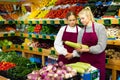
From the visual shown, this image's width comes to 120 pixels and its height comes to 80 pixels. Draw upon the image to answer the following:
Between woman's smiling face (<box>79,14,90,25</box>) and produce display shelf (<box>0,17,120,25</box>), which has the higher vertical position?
woman's smiling face (<box>79,14,90,25</box>)

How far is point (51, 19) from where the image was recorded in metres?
6.20

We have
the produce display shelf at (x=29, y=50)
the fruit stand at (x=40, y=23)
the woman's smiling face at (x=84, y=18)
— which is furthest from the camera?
the produce display shelf at (x=29, y=50)

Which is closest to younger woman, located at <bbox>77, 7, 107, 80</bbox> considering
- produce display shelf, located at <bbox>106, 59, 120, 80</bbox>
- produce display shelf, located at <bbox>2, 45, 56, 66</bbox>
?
produce display shelf, located at <bbox>106, 59, 120, 80</bbox>

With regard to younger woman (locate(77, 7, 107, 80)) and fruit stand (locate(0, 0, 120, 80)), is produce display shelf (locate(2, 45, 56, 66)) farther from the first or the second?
younger woman (locate(77, 7, 107, 80))

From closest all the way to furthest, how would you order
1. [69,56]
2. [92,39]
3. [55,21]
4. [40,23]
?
[92,39] → [69,56] → [55,21] → [40,23]

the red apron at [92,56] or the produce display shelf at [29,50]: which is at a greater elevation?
the red apron at [92,56]

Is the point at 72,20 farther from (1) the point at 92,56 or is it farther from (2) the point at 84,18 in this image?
(1) the point at 92,56

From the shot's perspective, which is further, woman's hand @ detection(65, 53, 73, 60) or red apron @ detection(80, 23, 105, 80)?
woman's hand @ detection(65, 53, 73, 60)

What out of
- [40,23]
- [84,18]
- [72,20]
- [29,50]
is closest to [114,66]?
[72,20]

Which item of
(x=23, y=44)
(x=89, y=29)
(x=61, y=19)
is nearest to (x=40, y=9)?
(x=23, y=44)

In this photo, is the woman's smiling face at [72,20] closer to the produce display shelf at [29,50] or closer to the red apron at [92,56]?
the red apron at [92,56]

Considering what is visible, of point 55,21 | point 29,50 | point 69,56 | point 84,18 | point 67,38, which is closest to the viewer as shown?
point 84,18

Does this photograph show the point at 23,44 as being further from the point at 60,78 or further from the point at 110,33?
the point at 60,78

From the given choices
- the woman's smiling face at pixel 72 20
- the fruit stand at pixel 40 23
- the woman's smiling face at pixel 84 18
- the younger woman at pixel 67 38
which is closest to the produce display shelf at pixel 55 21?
the fruit stand at pixel 40 23
